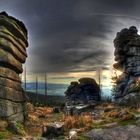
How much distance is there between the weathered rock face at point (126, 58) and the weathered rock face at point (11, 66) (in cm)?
2619

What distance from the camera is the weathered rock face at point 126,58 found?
5209 centimetres

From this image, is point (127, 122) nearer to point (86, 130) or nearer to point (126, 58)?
point (86, 130)

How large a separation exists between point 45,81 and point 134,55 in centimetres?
9344

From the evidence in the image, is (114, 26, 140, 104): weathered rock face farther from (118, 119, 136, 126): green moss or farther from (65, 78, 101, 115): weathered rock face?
(118, 119, 136, 126): green moss

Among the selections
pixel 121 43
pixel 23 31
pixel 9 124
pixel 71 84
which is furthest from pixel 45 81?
pixel 9 124

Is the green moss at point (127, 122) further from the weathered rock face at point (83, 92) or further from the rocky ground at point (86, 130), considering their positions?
the weathered rock face at point (83, 92)

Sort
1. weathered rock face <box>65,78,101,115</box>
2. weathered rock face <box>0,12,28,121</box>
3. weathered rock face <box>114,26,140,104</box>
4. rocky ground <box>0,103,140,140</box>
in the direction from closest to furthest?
1. rocky ground <box>0,103,140,140</box>
2. weathered rock face <box>0,12,28,121</box>
3. weathered rock face <box>114,26,140,104</box>
4. weathered rock face <box>65,78,101,115</box>

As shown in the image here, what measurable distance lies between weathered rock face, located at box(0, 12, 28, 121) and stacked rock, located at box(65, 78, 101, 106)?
52.0 m

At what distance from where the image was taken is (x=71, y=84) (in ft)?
280

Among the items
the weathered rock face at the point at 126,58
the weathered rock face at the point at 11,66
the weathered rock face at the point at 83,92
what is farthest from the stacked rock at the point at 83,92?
the weathered rock face at the point at 11,66

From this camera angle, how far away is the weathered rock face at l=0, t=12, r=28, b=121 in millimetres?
22875

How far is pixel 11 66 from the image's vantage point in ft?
83.0

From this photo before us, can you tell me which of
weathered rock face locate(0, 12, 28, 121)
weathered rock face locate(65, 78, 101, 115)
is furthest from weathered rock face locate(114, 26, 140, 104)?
weathered rock face locate(0, 12, 28, 121)

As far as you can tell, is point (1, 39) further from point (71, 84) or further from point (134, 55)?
point (71, 84)
